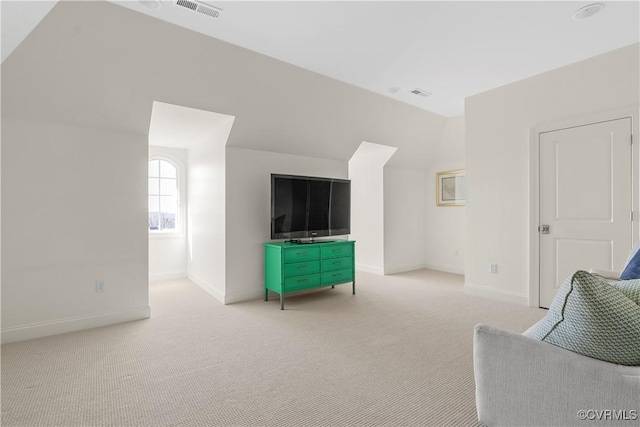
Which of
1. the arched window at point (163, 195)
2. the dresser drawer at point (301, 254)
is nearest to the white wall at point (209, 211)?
the arched window at point (163, 195)

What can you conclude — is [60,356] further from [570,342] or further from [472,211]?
[472,211]

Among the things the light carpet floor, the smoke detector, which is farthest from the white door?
the smoke detector

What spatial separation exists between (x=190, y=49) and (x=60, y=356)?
2.76 metres

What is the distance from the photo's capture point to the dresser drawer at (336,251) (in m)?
4.25

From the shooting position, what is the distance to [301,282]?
4000mm

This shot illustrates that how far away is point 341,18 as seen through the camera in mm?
2613

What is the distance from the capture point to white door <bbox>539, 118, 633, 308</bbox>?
3.20m

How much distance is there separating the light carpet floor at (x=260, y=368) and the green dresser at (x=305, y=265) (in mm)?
330

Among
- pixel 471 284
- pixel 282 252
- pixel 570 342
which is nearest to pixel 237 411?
pixel 570 342

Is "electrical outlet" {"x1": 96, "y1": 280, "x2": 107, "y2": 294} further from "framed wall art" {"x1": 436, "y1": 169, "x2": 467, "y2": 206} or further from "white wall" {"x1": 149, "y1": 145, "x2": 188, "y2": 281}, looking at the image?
"framed wall art" {"x1": 436, "y1": 169, "x2": 467, "y2": 206}

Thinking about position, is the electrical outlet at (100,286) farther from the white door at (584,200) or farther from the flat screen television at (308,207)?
the white door at (584,200)

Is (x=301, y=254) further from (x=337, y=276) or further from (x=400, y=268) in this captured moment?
(x=400, y=268)

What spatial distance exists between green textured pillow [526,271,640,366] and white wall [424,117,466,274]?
4.65 meters

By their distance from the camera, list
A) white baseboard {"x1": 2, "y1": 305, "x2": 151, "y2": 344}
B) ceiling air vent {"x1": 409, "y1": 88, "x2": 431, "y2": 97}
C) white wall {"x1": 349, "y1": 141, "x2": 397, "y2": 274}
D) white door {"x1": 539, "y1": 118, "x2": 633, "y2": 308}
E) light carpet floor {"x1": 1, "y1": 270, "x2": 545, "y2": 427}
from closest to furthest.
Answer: light carpet floor {"x1": 1, "y1": 270, "x2": 545, "y2": 427} → white baseboard {"x1": 2, "y1": 305, "x2": 151, "y2": 344} → white door {"x1": 539, "y1": 118, "x2": 633, "y2": 308} → ceiling air vent {"x1": 409, "y1": 88, "x2": 431, "y2": 97} → white wall {"x1": 349, "y1": 141, "x2": 397, "y2": 274}
